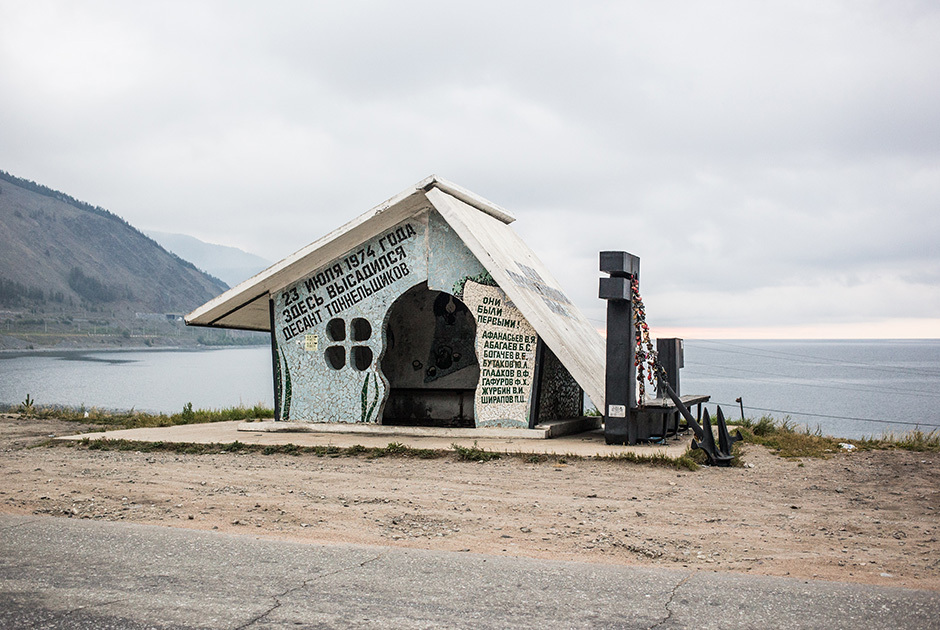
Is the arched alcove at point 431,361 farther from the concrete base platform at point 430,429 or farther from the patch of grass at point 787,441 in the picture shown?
the patch of grass at point 787,441

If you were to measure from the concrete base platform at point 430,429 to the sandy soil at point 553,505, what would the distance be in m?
1.97

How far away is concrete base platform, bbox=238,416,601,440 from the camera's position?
41.7ft

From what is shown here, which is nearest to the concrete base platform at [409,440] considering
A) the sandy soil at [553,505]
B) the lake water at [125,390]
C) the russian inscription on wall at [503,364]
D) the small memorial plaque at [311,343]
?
the russian inscription on wall at [503,364]

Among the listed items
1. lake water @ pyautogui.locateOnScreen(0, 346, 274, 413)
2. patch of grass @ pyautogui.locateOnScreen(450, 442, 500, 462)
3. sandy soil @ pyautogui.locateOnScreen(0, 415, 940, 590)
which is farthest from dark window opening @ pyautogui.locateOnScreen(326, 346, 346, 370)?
lake water @ pyautogui.locateOnScreen(0, 346, 274, 413)

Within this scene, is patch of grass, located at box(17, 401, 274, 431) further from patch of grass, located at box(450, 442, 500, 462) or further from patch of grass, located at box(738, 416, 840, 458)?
patch of grass, located at box(738, 416, 840, 458)

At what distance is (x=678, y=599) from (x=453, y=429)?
8631 millimetres

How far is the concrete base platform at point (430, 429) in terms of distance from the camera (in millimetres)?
12703

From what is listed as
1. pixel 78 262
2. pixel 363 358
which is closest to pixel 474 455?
pixel 363 358

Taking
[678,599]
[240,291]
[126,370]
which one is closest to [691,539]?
[678,599]

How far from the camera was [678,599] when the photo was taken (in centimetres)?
485

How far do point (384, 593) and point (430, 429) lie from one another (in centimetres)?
844

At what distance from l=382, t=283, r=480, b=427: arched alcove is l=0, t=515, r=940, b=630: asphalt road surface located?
10203 millimetres

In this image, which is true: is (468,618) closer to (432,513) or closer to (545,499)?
(432,513)

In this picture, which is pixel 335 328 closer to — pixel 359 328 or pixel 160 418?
pixel 359 328
